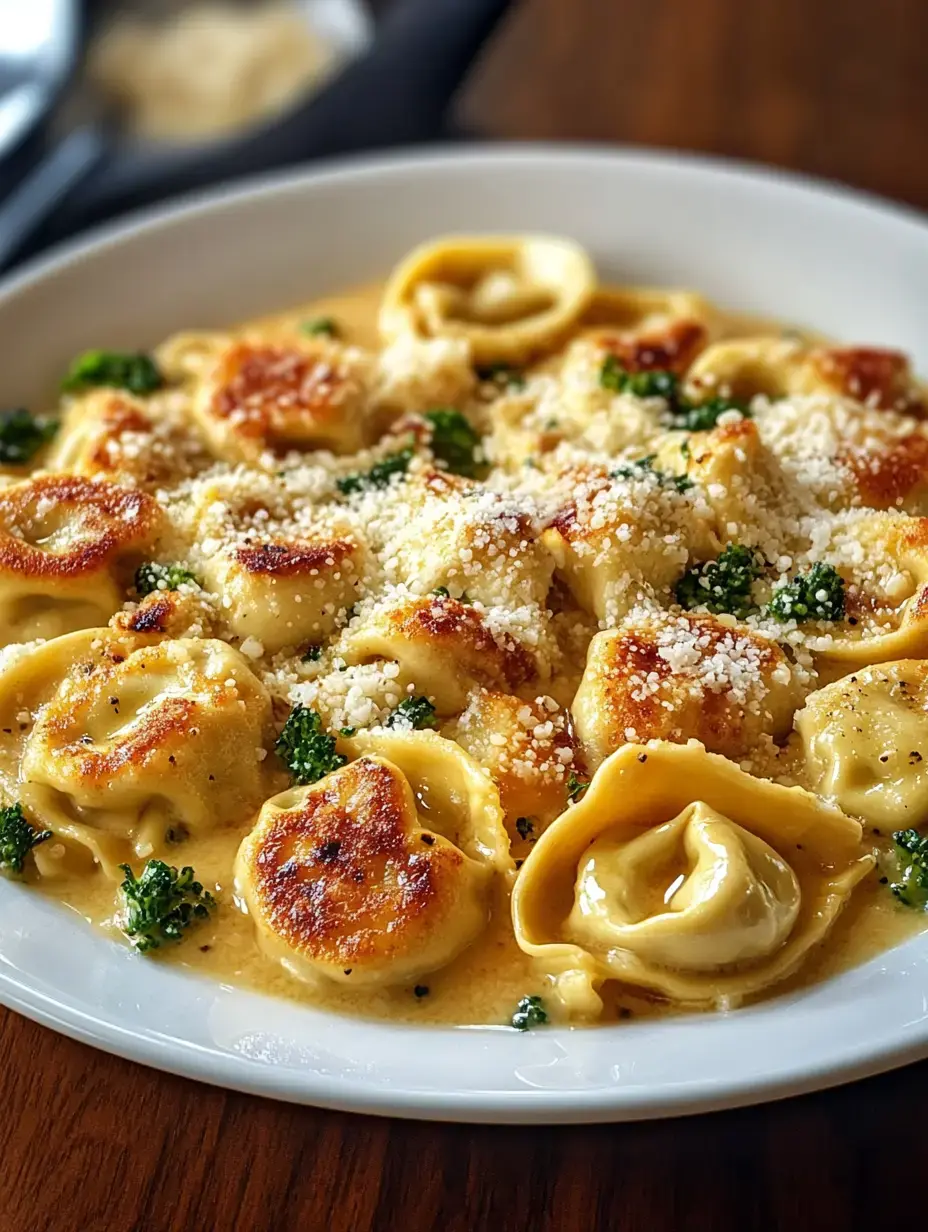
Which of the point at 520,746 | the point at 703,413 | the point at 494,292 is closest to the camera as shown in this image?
the point at 520,746

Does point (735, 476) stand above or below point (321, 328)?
below

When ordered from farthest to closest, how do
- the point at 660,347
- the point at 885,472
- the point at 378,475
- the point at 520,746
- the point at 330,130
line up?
the point at 330,130
the point at 660,347
the point at 378,475
the point at 885,472
the point at 520,746

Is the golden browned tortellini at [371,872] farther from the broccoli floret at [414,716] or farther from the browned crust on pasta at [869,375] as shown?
the browned crust on pasta at [869,375]

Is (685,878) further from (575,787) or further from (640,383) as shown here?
(640,383)

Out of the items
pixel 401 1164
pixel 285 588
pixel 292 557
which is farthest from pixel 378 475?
pixel 401 1164

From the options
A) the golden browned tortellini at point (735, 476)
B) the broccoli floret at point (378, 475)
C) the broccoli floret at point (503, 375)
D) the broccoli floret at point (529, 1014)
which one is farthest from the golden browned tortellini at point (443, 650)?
the broccoli floret at point (503, 375)

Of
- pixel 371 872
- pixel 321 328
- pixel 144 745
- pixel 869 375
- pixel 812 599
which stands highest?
pixel 144 745

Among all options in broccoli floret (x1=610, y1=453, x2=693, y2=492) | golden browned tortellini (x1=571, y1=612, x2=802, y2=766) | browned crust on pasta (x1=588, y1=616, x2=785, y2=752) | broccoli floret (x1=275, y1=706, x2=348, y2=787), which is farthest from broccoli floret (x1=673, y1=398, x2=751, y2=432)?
broccoli floret (x1=275, y1=706, x2=348, y2=787)
